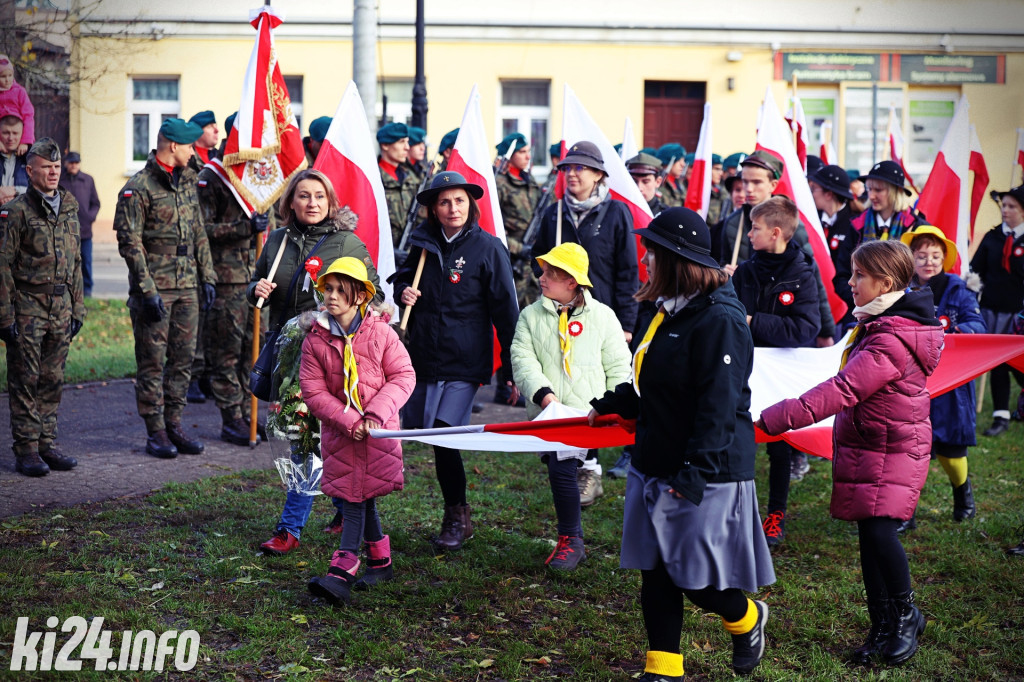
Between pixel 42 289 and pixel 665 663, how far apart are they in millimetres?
5333

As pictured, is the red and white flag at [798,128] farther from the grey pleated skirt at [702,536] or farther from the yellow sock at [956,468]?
the grey pleated skirt at [702,536]

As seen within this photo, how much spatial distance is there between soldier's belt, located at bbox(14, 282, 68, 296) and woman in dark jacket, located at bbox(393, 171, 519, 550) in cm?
278

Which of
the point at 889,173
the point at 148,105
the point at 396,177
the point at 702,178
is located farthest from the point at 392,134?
the point at 148,105

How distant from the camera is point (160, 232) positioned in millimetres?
8219

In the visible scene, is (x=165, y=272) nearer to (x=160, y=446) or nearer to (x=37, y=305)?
(x=37, y=305)

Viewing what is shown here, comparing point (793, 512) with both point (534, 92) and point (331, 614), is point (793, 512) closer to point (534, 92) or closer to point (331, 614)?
point (331, 614)

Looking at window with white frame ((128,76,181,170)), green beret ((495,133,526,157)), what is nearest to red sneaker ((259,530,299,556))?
green beret ((495,133,526,157))

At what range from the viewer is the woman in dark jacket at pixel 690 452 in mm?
4113

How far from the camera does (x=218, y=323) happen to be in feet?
29.7

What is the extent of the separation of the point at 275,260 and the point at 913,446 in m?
3.75

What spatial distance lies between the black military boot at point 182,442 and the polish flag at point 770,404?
3.22 meters

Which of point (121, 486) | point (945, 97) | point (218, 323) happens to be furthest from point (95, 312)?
point (945, 97)

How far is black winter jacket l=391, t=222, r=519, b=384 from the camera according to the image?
6.35 meters

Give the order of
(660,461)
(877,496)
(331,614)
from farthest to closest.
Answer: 1. (331,614)
2. (877,496)
3. (660,461)
